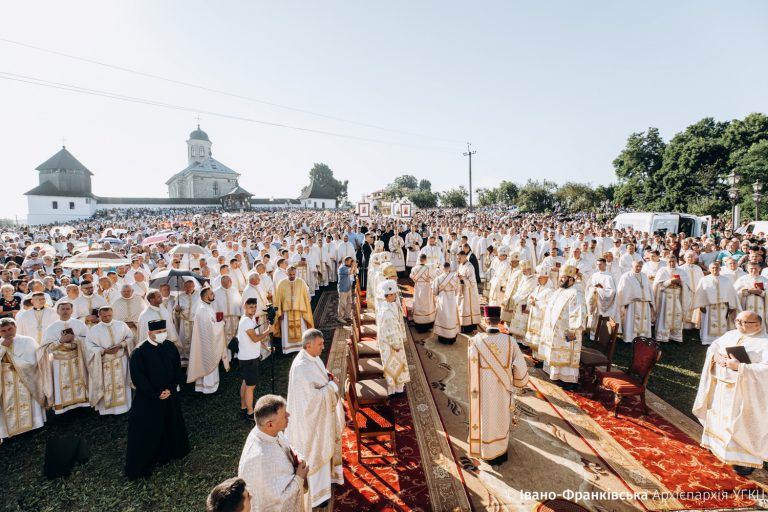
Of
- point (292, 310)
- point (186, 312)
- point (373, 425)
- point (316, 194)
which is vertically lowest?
point (373, 425)

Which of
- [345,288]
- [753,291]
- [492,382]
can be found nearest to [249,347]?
[492,382]

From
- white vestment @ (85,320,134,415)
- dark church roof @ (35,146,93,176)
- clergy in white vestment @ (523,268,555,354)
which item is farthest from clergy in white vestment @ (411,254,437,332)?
dark church roof @ (35,146,93,176)

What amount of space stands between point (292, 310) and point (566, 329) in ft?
18.2

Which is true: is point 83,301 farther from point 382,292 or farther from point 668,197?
point 668,197

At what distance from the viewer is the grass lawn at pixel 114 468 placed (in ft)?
15.1

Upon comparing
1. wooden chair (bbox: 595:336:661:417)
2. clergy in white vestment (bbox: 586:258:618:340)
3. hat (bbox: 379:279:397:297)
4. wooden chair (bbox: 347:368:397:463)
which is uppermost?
hat (bbox: 379:279:397:297)

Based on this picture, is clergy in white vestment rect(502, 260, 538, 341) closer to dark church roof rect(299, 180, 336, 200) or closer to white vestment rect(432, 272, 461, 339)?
white vestment rect(432, 272, 461, 339)

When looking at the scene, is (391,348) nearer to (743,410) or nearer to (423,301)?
(423,301)

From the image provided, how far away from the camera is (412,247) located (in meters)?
17.0

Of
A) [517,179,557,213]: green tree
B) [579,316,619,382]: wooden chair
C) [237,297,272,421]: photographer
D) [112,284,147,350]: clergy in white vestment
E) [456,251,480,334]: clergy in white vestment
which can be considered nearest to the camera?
[237,297,272,421]: photographer

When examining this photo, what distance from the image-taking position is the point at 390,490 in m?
4.57

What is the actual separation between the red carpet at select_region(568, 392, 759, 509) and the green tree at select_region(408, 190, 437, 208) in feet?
170

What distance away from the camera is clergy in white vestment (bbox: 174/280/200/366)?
7.86 m

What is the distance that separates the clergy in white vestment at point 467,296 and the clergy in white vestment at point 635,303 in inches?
125
